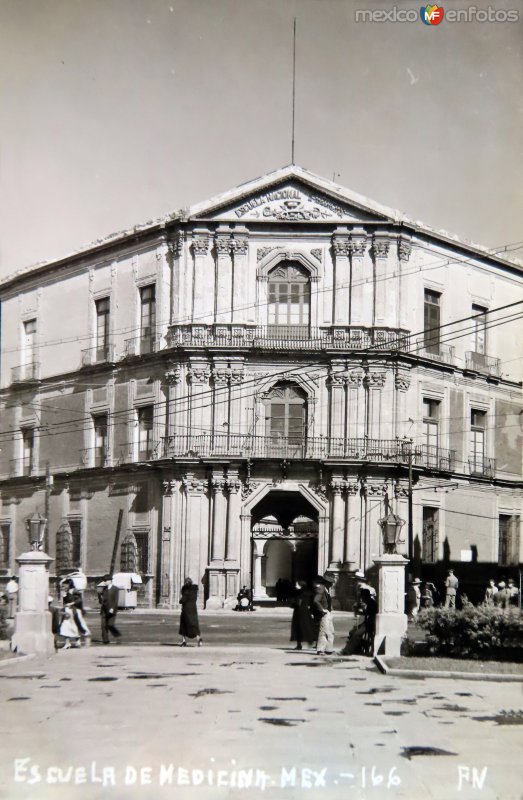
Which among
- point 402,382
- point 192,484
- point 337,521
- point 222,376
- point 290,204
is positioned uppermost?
point 290,204

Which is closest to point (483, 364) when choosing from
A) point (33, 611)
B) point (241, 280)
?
point (241, 280)

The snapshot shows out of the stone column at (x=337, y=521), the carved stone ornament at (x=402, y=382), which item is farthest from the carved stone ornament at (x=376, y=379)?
the stone column at (x=337, y=521)

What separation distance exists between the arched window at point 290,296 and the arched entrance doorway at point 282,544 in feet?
20.0

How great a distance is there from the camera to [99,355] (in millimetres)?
44062

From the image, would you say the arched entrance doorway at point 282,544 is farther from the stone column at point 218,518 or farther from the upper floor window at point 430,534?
the upper floor window at point 430,534

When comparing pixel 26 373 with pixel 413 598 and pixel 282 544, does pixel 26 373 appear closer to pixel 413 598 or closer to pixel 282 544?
pixel 413 598

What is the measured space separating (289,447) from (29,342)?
40.1 feet

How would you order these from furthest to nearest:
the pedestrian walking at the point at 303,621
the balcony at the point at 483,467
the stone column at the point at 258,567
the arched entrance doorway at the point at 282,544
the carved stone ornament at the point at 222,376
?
the stone column at the point at 258,567 → the arched entrance doorway at the point at 282,544 → the balcony at the point at 483,467 → the carved stone ornament at the point at 222,376 → the pedestrian walking at the point at 303,621

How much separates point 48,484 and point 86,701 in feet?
85.8

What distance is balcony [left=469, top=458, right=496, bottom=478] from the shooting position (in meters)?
43.1

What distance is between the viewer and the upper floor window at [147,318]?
139ft

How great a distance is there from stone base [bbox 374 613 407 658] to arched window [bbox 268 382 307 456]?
20.3 metres

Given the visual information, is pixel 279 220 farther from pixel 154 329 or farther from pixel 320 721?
pixel 320 721

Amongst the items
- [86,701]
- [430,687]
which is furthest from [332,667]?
[86,701]
